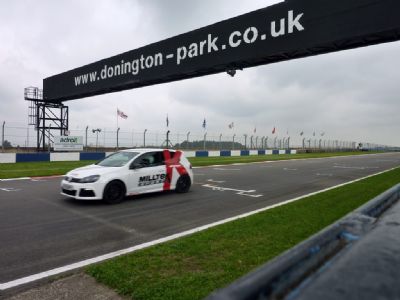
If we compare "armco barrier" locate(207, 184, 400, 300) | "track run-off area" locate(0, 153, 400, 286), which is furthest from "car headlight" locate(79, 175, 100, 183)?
"armco barrier" locate(207, 184, 400, 300)

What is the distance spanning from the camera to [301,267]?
97cm

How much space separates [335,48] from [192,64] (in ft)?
19.2

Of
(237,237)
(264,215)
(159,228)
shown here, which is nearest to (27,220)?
(159,228)

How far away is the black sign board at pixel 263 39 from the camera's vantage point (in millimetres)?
9766

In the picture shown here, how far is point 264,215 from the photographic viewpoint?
651cm

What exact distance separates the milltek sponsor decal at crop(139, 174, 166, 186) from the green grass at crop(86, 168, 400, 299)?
3.55 metres

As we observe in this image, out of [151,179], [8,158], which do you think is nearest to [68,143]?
[8,158]

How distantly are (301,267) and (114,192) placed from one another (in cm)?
746

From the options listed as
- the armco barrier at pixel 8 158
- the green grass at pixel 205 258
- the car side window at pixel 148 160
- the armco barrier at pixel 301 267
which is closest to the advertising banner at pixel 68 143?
the armco barrier at pixel 8 158

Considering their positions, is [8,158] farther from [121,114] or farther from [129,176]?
[129,176]

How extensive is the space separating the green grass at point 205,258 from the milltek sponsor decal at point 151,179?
3.55 m

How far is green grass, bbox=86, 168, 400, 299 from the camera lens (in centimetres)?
329

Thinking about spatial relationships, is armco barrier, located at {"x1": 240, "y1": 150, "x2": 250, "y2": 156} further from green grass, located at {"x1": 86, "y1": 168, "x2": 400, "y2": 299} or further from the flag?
green grass, located at {"x1": 86, "y1": 168, "x2": 400, "y2": 299}

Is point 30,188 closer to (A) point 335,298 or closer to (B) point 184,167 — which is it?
(B) point 184,167
